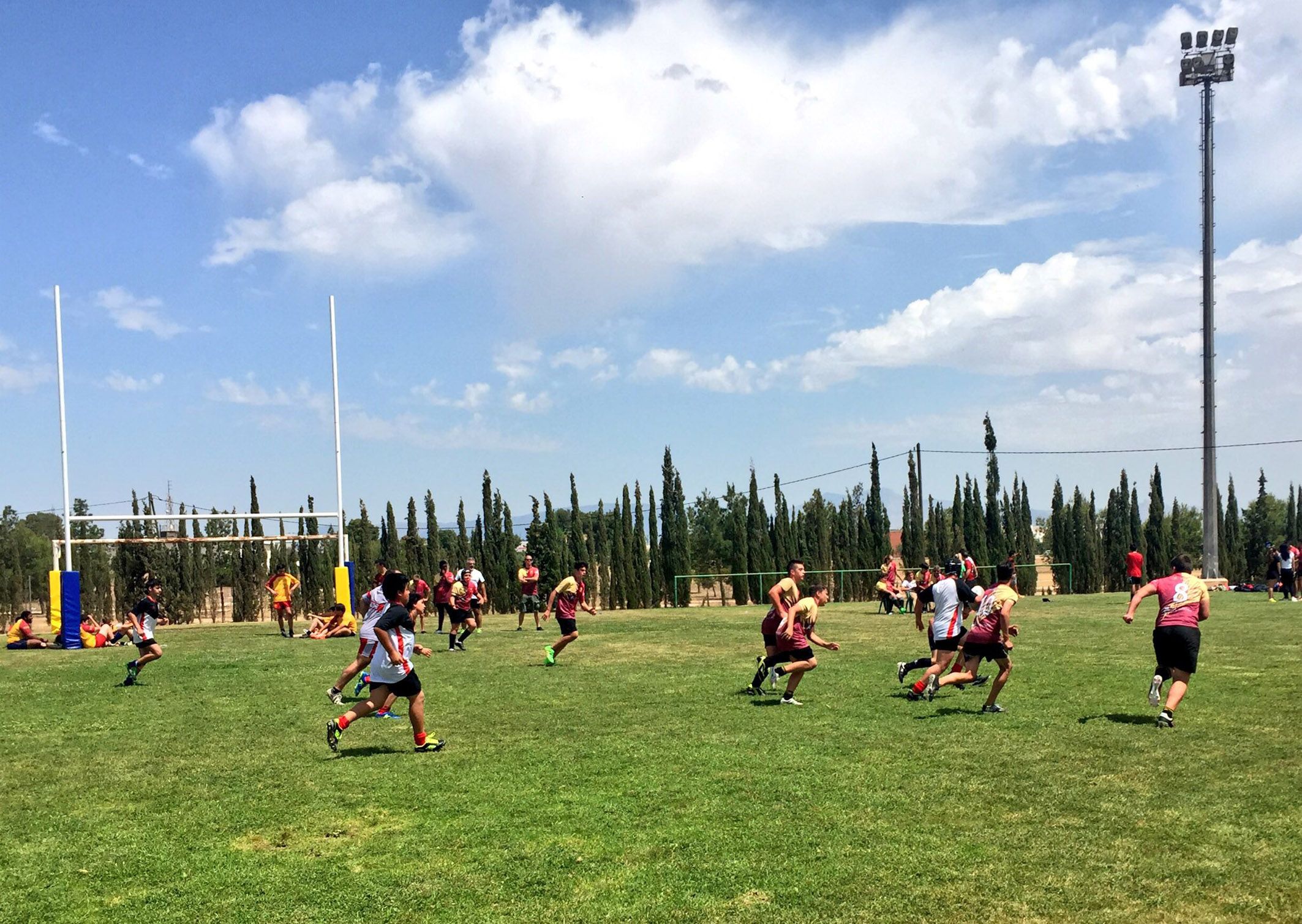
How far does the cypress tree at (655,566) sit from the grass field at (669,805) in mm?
38043

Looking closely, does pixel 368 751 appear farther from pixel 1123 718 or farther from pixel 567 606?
pixel 567 606

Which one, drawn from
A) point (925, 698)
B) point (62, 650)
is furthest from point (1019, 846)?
point (62, 650)

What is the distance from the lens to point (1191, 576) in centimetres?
1206

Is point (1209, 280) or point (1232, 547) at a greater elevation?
point (1209, 280)

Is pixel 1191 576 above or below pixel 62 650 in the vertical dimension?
above

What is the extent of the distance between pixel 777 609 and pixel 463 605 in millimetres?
10947

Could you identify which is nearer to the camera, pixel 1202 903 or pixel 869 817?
pixel 1202 903

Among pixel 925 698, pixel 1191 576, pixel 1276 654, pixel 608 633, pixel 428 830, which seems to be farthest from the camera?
pixel 608 633

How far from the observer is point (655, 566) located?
5441cm

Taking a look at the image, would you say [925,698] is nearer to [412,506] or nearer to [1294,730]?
[1294,730]

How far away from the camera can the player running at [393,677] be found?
10680 millimetres

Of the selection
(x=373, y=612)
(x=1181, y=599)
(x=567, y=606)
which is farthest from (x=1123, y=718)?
(x=567, y=606)

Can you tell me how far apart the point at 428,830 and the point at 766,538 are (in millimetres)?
49389

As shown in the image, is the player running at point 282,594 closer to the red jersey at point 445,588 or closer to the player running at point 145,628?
the red jersey at point 445,588
